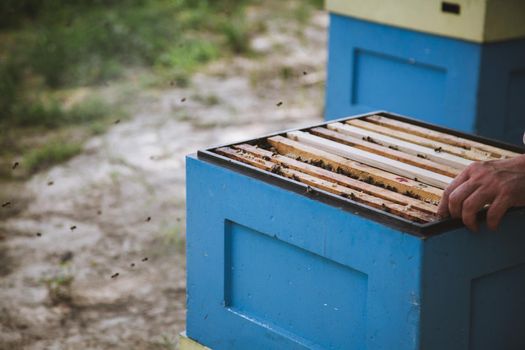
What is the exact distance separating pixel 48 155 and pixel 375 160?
3244mm

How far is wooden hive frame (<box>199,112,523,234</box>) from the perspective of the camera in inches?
81.7

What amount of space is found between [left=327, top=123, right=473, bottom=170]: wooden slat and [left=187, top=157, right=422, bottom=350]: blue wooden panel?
1.53ft

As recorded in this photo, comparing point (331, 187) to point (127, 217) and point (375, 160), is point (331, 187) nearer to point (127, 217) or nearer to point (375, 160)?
point (375, 160)

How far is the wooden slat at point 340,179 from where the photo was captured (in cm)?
208

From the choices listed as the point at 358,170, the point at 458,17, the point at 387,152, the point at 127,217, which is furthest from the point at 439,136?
the point at 127,217

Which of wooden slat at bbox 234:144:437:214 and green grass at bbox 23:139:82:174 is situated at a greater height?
wooden slat at bbox 234:144:437:214

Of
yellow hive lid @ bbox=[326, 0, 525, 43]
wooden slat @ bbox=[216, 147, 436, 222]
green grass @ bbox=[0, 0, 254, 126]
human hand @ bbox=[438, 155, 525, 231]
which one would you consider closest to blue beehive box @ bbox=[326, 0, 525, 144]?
yellow hive lid @ bbox=[326, 0, 525, 43]

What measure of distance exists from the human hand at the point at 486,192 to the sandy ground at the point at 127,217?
1.72 meters

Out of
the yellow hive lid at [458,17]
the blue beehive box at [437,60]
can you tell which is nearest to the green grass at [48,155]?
the blue beehive box at [437,60]

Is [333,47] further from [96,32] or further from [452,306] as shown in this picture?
[96,32]

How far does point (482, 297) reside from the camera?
81.5 inches

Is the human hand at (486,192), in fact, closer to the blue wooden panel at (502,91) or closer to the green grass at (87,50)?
the blue wooden panel at (502,91)

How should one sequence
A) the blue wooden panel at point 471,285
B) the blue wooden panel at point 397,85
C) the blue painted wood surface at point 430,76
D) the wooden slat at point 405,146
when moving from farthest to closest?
the blue wooden panel at point 397,85
the blue painted wood surface at point 430,76
the wooden slat at point 405,146
the blue wooden panel at point 471,285

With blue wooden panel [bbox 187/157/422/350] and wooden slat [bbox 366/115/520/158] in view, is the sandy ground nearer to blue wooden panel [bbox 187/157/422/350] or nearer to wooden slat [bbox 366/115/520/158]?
blue wooden panel [bbox 187/157/422/350]
